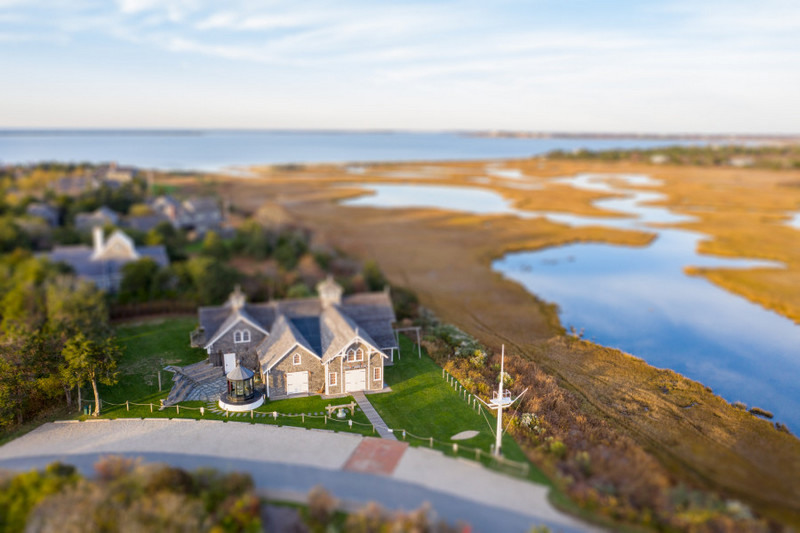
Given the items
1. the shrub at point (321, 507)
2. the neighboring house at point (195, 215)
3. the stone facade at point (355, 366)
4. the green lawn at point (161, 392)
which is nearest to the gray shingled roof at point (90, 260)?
the green lawn at point (161, 392)

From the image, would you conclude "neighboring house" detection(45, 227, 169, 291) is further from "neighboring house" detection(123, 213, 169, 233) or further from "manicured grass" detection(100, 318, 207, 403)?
"neighboring house" detection(123, 213, 169, 233)

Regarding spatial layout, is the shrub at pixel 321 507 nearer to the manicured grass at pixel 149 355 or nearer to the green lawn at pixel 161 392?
the green lawn at pixel 161 392

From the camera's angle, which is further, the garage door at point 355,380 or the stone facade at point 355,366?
the garage door at point 355,380

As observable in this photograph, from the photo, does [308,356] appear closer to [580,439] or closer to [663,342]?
[580,439]

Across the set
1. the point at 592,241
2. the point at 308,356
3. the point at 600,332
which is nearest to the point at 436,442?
the point at 308,356

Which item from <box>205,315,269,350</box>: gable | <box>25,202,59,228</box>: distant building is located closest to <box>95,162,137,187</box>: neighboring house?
<box>25,202,59,228</box>: distant building

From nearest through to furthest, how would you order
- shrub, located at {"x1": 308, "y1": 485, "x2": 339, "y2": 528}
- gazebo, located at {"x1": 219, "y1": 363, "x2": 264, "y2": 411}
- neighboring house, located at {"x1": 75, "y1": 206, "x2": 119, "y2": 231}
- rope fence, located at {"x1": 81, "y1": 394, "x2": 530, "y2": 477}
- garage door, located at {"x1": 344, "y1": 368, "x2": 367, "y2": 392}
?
shrub, located at {"x1": 308, "y1": 485, "x2": 339, "y2": 528}
rope fence, located at {"x1": 81, "y1": 394, "x2": 530, "y2": 477}
gazebo, located at {"x1": 219, "y1": 363, "x2": 264, "y2": 411}
garage door, located at {"x1": 344, "y1": 368, "x2": 367, "y2": 392}
neighboring house, located at {"x1": 75, "y1": 206, "x2": 119, "y2": 231}

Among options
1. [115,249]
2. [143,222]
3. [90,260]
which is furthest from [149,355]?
[143,222]

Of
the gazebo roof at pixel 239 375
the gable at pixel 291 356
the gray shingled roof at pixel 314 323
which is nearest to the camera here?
the gazebo roof at pixel 239 375
